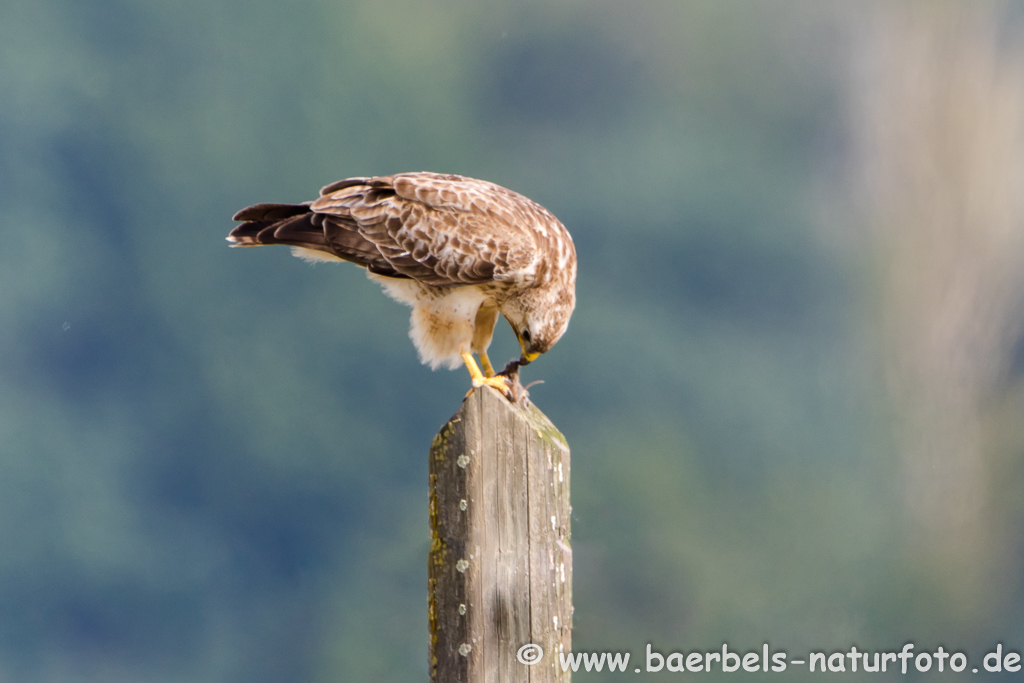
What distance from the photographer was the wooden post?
169 cm

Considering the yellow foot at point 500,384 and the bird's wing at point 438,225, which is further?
the bird's wing at point 438,225

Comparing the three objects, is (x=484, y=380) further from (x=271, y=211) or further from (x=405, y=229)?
(x=271, y=211)

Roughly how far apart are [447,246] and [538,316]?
33 centimetres

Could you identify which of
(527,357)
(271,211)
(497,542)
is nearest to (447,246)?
(527,357)

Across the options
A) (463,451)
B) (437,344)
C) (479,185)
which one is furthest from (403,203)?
(463,451)

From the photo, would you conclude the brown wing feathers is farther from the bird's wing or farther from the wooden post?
the wooden post

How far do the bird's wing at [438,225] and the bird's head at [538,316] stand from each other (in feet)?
0.36

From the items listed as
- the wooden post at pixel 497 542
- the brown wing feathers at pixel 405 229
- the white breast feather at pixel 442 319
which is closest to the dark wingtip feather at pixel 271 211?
the brown wing feathers at pixel 405 229

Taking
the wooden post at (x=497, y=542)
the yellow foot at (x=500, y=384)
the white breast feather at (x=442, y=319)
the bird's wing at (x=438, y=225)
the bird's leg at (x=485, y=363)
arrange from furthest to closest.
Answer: the bird's leg at (x=485, y=363) < the white breast feather at (x=442, y=319) < the bird's wing at (x=438, y=225) < the yellow foot at (x=500, y=384) < the wooden post at (x=497, y=542)

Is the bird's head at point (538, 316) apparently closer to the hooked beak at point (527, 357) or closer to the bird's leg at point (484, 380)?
the hooked beak at point (527, 357)

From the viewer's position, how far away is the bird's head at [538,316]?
250cm

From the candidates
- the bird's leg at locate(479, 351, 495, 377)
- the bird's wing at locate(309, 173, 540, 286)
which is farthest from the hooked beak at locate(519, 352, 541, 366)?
the bird's wing at locate(309, 173, 540, 286)

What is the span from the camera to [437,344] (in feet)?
8.46

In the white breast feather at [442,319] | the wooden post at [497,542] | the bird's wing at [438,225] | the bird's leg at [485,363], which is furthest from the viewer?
the bird's leg at [485,363]
